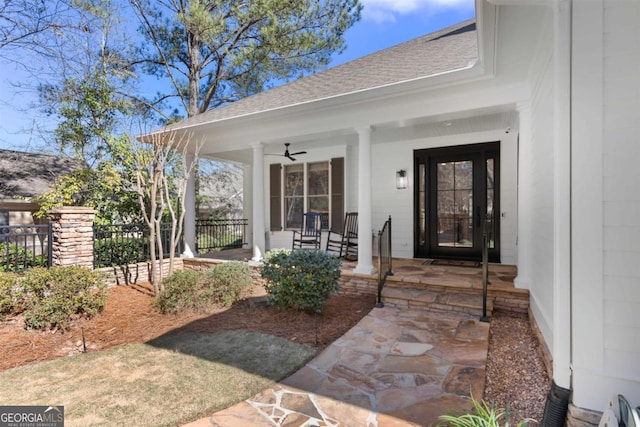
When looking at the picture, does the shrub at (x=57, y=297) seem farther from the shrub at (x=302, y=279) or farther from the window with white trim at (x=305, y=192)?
the window with white trim at (x=305, y=192)

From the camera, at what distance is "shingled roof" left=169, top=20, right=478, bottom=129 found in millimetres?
3969

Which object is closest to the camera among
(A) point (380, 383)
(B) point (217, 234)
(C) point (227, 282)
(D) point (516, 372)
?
(A) point (380, 383)

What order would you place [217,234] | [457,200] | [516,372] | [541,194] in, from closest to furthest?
[516,372] < [541,194] < [457,200] < [217,234]

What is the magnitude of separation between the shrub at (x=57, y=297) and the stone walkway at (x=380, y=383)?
2.84 metres

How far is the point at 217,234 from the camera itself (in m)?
9.04

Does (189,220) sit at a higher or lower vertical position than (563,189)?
lower

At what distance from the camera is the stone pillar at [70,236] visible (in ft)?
15.3

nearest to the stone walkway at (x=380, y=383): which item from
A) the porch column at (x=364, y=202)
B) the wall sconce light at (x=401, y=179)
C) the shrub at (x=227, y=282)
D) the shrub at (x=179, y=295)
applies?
the porch column at (x=364, y=202)

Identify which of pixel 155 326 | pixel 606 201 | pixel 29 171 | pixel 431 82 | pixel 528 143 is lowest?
pixel 155 326

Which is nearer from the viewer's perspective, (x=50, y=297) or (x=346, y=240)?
(x=50, y=297)

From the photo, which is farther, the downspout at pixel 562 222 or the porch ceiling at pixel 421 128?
the porch ceiling at pixel 421 128

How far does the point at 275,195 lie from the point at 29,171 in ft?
30.1

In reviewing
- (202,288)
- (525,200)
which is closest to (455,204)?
(525,200)

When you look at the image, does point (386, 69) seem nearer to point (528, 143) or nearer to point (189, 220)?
point (528, 143)
